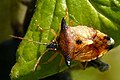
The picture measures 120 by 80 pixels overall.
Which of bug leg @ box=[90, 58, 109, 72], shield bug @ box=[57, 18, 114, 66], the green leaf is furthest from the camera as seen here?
bug leg @ box=[90, 58, 109, 72]

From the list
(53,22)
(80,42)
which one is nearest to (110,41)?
(80,42)

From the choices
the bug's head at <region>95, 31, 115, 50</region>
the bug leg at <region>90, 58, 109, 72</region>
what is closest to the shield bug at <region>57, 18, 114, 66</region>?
the bug's head at <region>95, 31, 115, 50</region>

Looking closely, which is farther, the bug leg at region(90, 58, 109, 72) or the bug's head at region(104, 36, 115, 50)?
the bug leg at region(90, 58, 109, 72)

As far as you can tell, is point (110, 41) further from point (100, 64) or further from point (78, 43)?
point (100, 64)

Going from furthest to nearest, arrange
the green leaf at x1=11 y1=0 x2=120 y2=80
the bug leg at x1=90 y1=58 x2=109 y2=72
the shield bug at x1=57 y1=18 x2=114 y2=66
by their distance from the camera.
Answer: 1. the bug leg at x1=90 y1=58 x2=109 y2=72
2. the shield bug at x1=57 y1=18 x2=114 y2=66
3. the green leaf at x1=11 y1=0 x2=120 y2=80

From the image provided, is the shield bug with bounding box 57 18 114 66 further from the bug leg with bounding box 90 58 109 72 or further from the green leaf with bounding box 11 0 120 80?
the bug leg with bounding box 90 58 109 72

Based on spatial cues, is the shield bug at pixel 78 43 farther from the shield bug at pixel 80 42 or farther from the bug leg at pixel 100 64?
the bug leg at pixel 100 64

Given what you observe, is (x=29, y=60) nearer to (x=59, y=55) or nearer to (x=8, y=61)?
(x=59, y=55)

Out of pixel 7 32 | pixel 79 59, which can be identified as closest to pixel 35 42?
pixel 79 59
